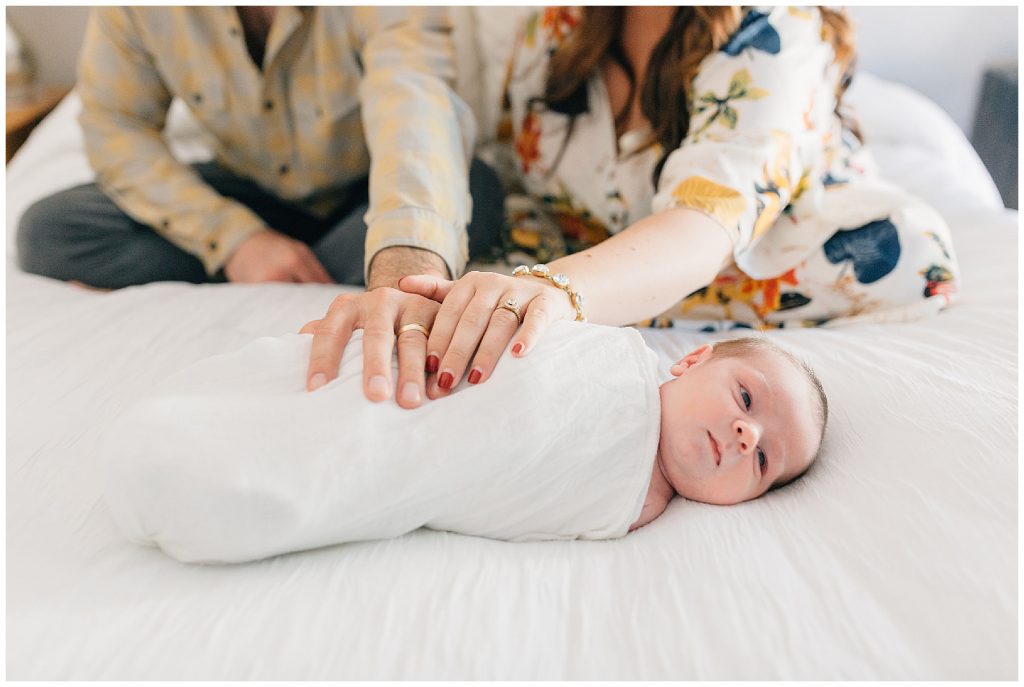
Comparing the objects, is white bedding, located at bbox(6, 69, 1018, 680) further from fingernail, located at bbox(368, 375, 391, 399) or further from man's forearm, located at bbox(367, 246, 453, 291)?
man's forearm, located at bbox(367, 246, 453, 291)

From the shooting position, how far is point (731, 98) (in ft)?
3.07

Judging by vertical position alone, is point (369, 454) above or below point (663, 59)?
below

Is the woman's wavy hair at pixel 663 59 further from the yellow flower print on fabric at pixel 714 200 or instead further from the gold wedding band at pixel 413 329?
the gold wedding band at pixel 413 329

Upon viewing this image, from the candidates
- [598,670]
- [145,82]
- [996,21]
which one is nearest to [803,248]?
[598,670]

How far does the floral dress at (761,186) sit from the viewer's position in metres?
0.91

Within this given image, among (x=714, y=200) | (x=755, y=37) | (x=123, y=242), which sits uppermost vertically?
(x=755, y=37)

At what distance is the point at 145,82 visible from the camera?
3.93ft

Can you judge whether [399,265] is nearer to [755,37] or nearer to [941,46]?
[755,37]

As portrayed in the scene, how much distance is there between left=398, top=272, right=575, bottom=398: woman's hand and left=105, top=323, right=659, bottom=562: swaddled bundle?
2cm

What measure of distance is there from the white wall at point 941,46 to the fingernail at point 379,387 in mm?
1694

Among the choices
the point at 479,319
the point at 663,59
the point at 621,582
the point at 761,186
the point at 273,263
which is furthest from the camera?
the point at 273,263

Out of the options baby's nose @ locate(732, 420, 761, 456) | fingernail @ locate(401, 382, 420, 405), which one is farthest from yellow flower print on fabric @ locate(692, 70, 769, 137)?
fingernail @ locate(401, 382, 420, 405)

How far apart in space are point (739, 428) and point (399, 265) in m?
0.39

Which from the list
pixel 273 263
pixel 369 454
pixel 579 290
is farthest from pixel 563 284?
pixel 273 263
